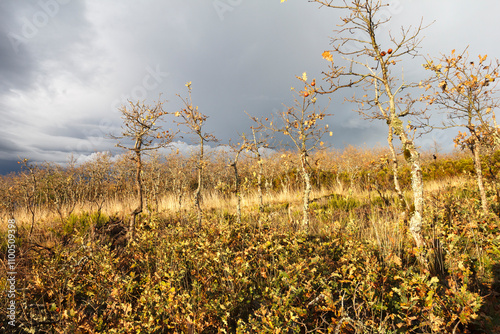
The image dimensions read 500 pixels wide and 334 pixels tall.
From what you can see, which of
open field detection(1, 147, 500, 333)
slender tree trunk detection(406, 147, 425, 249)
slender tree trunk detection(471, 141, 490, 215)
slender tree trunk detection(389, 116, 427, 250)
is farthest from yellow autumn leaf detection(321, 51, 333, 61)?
slender tree trunk detection(471, 141, 490, 215)

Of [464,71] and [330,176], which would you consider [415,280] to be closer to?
[464,71]

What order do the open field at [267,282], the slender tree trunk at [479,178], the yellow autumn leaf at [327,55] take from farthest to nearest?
the slender tree trunk at [479,178], the yellow autumn leaf at [327,55], the open field at [267,282]

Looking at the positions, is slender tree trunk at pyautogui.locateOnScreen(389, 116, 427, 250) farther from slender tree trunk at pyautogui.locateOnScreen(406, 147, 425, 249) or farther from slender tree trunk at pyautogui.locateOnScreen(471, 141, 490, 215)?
slender tree trunk at pyautogui.locateOnScreen(471, 141, 490, 215)

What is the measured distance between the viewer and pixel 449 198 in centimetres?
610

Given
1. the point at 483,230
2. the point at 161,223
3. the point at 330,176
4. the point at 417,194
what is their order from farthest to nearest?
the point at 330,176 → the point at 161,223 → the point at 483,230 → the point at 417,194

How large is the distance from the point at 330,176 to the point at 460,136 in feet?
32.8

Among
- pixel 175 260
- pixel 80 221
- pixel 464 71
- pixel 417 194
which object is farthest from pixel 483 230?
pixel 80 221

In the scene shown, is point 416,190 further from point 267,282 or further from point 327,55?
point 267,282

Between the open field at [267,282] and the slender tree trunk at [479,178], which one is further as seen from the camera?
the slender tree trunk at [479,178]

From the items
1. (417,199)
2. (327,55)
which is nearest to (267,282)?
(417,199)

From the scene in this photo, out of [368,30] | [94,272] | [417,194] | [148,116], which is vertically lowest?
[94,272]

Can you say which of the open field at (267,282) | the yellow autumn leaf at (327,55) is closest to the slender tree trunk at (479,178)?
the open field at (267,282)

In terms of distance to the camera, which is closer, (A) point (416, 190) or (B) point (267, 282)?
(A) point (416, 190)

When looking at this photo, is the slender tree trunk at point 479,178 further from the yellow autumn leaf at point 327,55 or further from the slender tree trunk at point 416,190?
the yellow autumn leaf at point 327,55
